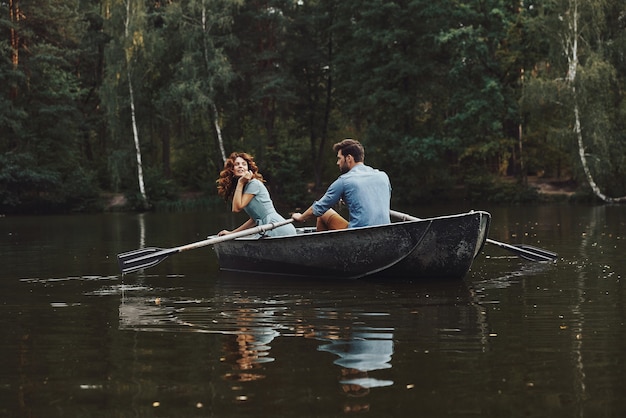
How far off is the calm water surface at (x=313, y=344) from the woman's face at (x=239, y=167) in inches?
50.7

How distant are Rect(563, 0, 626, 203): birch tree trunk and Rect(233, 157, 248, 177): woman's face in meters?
24.9

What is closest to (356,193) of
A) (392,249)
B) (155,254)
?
(392,249)

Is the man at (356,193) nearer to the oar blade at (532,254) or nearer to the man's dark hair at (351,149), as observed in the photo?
the man's dark hair at (351,149)

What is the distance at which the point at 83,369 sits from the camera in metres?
6.09

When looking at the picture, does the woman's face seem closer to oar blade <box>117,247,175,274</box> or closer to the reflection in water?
oar blade <box>117,247,175,274</box>

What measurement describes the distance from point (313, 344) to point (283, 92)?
3867 cm

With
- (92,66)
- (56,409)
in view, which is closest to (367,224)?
(56,409)

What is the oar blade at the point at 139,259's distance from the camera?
11.2m

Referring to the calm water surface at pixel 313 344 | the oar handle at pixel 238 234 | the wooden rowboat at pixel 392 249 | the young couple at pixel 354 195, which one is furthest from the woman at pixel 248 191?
the calm water surface at pixel 313 344

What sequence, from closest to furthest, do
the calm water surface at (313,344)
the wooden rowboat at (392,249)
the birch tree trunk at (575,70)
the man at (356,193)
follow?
1. the calm water surface at (313,344)
2. the wooden rowboat at (392,249)
3. the man at (356,193)
4. the birch tree trunk at (575,70)

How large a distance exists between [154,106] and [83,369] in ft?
130

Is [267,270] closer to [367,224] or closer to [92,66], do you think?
[367,224]

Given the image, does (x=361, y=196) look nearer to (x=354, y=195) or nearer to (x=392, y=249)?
(x=354, y=195)

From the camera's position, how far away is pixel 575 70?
35.0 m
